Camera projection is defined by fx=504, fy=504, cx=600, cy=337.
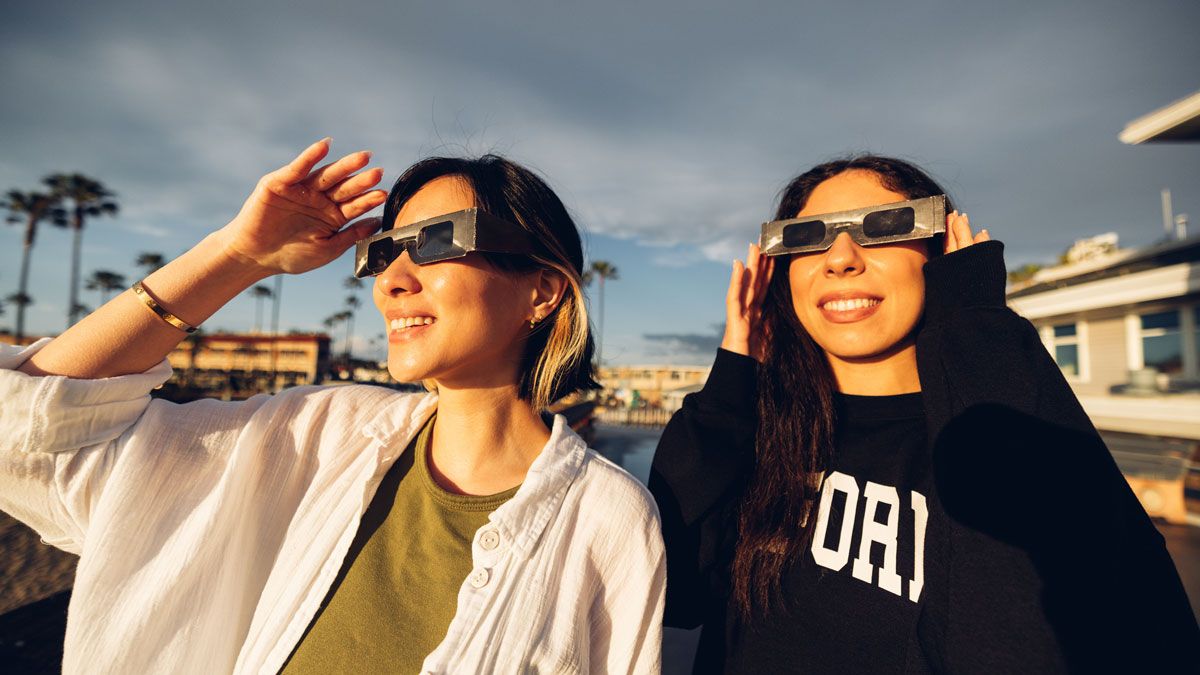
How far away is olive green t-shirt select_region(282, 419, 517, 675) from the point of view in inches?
57.6

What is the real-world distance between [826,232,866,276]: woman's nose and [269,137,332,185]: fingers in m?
1.85

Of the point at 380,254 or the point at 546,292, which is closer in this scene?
the point at 380,254

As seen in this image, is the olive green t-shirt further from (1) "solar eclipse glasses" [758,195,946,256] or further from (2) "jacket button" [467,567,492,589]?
(1) "solar eclipse glasses" [758,195,946,256]

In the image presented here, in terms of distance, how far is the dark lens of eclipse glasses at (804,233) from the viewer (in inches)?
82.3

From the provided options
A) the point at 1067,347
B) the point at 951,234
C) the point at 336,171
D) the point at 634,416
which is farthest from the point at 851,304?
the point at 634,416

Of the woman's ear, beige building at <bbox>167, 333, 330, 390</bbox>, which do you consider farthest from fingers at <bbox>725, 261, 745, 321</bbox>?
beige building at <bbox>167, 333, 330, 390</bbox>

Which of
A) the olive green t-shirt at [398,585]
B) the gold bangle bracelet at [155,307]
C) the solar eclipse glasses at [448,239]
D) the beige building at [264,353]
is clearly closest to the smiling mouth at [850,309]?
the solar eclipse glasses at [448,239]

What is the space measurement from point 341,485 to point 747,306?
1820 millimetres

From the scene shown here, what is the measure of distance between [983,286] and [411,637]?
216 centimetres

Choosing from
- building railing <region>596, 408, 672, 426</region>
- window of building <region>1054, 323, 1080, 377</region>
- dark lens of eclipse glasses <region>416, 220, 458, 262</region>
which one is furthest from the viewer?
building railing <region>596, 408, 672, 426</region>

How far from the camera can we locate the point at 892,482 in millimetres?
1801

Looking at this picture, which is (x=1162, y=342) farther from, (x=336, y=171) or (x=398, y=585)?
(x=336, y=171)

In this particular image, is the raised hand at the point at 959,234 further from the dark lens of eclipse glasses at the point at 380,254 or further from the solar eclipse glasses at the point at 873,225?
the dark lens of eclipse glasses at the point at 380,254

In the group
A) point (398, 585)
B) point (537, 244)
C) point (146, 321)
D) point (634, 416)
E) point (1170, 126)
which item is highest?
point (1170, 126)
